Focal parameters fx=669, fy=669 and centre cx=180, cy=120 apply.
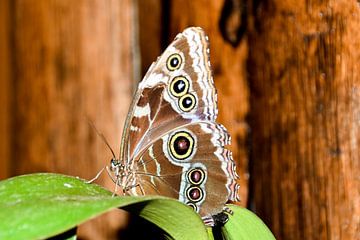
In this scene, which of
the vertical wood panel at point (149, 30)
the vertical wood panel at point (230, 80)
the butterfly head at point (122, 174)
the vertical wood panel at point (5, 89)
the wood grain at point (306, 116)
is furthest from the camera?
the vertical wood panel at point (5, 89)

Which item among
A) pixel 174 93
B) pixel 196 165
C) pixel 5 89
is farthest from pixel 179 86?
pixel 5 89

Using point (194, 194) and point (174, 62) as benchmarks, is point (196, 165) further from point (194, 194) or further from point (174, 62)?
point (174, 62)

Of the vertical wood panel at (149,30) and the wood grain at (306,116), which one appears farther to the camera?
the vertical wood panel at (149,30)

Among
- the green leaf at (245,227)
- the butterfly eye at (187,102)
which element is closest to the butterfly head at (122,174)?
the butterfly eye at (187,102)

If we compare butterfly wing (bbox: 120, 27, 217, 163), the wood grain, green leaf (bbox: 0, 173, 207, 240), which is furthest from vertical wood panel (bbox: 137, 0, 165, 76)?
green leaf (bbox: 0, 173, 207, 240)

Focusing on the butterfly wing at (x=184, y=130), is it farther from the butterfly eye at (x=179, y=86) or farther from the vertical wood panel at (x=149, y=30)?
the vertical wood panel at (x=149, y=30)

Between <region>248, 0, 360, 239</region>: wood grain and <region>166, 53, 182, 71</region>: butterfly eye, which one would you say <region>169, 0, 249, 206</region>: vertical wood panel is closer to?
<region>248, 0, 360, 239</region>: wood grain

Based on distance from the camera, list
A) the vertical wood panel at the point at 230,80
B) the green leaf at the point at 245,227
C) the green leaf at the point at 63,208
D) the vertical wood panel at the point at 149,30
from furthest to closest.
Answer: the vertical wood panel at the point at 149,30
the vertical wood panel at the point at 230,80
the green leaf at the point at 245,227
the green leaf at the point at 63,208

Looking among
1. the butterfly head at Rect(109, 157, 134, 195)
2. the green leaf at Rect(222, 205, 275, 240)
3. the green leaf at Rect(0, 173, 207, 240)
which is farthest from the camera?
the butterfly head at Rect(109, 157, 134, 195)
